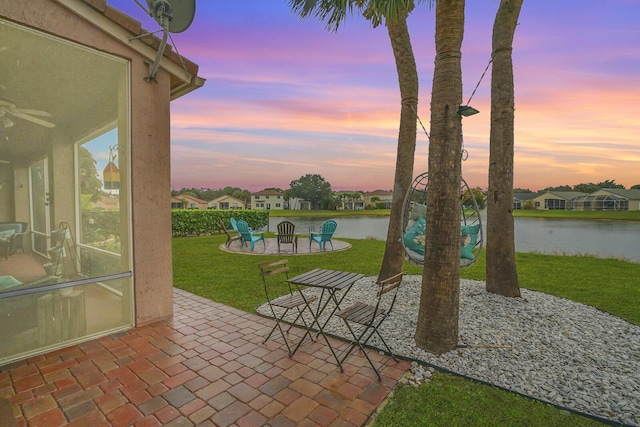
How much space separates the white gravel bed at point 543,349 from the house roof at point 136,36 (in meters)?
3.41

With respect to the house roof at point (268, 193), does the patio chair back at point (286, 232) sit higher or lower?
lower

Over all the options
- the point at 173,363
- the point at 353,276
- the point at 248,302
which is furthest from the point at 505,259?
the point at 173,363

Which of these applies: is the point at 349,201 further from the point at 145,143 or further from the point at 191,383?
the point at 191,383

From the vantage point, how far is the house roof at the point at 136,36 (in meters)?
3.04

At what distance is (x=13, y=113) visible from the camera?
2.81m

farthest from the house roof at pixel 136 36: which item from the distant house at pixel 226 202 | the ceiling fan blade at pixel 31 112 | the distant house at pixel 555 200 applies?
the distant house at pixel 555 200

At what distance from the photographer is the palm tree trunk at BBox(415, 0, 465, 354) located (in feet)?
9.71

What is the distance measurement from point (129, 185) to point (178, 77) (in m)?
1.56

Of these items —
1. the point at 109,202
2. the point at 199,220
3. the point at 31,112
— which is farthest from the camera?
the point at 199,220

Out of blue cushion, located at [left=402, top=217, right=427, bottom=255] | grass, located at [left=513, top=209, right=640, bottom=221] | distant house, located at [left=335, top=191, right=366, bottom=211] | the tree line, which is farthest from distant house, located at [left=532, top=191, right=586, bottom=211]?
blue cushion, located at [left=402, top=217, right=427, bottom=255]

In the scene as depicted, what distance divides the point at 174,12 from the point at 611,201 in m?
62.6

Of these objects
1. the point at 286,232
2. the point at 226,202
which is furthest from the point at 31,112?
the point at 226,202

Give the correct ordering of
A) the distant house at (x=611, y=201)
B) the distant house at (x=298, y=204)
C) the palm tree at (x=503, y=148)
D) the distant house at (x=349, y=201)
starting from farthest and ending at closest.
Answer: the distant house at (x=298, y=204)
the distant house at (x=349, y=201)
the distant house at (x=611, y=201)
the palm tree at (x=503, y=148)

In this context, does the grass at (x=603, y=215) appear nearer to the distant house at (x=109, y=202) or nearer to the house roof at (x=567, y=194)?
the house roof at (x=567, y=194)
